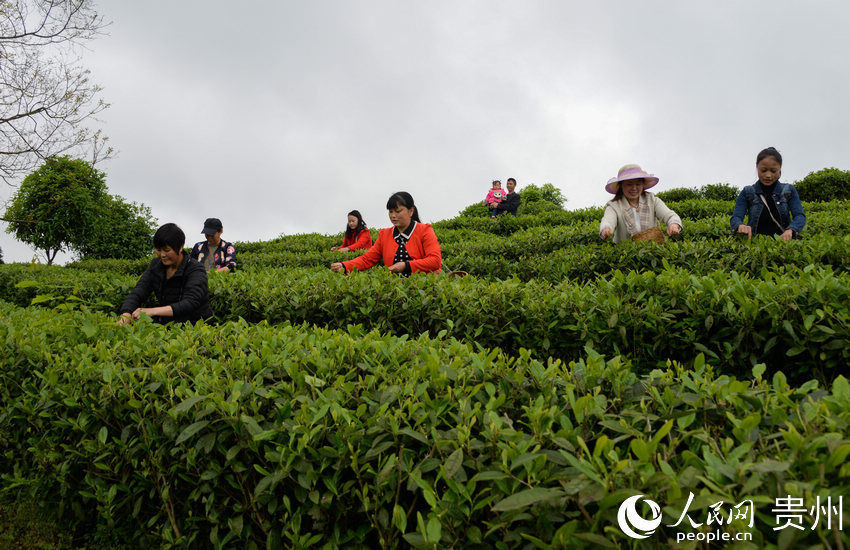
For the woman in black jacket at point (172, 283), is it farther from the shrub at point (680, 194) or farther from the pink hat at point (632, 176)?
the shrub at point (680, 194)

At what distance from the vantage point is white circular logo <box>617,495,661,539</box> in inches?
53.4

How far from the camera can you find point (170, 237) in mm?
4902

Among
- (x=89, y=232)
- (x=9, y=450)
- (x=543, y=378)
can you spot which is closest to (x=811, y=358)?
(x=543, y=378)

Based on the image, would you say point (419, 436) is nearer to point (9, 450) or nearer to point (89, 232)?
point (9, 450)

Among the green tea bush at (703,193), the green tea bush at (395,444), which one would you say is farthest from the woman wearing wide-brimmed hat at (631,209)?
the green tea bush at (703,193)

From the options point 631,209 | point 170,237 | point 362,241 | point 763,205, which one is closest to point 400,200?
point 170,237

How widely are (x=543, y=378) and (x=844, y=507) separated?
3.72 ft

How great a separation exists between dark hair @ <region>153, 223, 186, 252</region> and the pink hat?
213 inches

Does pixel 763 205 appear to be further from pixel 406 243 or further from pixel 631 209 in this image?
pixel 406 243

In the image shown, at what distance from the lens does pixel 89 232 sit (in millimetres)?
28016

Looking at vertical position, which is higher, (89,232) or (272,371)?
(89,232)

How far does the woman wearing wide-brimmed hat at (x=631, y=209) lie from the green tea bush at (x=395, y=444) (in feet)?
15.4

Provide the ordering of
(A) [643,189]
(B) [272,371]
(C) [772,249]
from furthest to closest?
(A) [643,189]
(C) [772,249]
(B) [272,371]

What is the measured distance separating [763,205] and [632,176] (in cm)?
203
